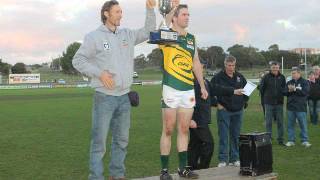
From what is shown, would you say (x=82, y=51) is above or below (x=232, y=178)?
above

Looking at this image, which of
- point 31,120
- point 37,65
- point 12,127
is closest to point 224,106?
point 12,127

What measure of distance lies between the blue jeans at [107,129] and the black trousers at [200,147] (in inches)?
→ 86.9

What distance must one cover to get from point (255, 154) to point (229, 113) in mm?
2596

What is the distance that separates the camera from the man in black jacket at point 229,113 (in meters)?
10.1

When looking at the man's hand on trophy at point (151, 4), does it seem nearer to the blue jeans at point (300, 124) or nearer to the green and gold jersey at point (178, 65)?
the green and gold jersey at point (178, 65)

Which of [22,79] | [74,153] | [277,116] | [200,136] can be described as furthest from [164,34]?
[22,79]

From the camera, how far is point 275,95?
12641 millimetres

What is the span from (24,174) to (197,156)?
3210mm

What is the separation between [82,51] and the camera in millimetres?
6379

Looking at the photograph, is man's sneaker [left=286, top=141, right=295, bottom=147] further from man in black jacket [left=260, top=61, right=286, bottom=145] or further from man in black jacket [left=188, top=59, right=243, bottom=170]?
man in black jacket [left=188, top=59, right=243, bottom=170]

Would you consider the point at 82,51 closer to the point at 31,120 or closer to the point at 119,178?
the point at 119,178

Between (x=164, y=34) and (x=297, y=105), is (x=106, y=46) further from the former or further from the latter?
(x=297, y=105)

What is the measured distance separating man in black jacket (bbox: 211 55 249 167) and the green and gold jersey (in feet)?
11.1

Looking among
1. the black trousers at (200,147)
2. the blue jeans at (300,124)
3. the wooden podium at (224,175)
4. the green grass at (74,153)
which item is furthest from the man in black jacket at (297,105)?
the wooden podium at (224,175)
